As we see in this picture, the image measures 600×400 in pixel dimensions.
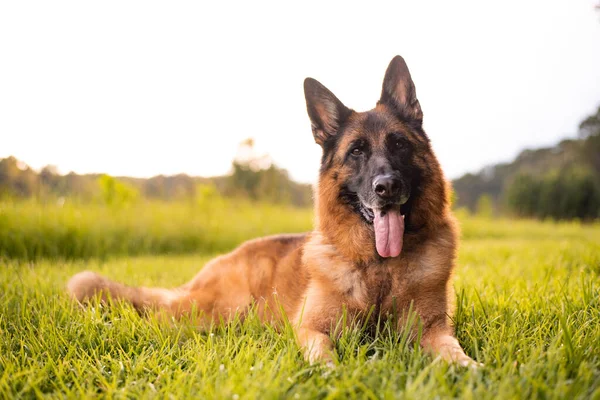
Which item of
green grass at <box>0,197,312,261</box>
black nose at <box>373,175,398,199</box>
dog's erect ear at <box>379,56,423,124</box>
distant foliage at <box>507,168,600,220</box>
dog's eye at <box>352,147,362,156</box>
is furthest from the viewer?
distant foliage at <box>507,168,600,220</box>

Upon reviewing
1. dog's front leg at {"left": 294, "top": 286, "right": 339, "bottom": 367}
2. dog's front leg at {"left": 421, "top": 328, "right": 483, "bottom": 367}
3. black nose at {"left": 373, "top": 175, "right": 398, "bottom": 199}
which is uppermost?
black nose at {"left": 373, "top": 175, "right": 398, "bottom": 199}

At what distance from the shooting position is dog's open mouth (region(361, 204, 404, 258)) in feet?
9.58

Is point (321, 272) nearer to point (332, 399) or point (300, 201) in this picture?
point (332, 399)

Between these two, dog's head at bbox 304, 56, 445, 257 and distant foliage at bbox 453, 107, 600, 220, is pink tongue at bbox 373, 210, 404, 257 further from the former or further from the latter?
distant foliage at bbox 453, 107, 600, 220

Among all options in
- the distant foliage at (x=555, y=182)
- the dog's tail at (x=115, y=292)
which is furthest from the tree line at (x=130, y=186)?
the distant foliage at (x=555, y=182)

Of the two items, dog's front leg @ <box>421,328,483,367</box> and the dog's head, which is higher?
the dog's head

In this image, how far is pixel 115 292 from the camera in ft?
12.6

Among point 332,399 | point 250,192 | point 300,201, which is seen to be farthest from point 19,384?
point 300,201

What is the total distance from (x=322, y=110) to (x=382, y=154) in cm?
75

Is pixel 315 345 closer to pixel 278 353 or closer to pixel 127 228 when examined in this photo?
pixel 278 353

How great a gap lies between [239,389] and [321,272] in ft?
4.48

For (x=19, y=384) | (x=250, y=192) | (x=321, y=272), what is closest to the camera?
(x=19, y=384)

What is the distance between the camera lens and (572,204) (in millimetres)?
26031

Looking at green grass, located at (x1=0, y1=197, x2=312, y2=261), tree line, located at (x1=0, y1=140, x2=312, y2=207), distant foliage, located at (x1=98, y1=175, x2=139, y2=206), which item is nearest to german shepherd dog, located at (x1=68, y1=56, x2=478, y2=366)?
tree line, located at (x1=0, y1=140, x2=312, y2=207)
